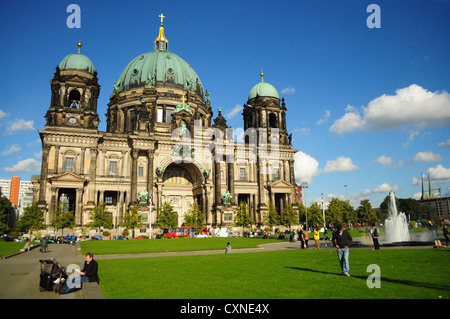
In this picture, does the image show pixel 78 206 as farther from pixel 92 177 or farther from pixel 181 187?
pixel 181 187

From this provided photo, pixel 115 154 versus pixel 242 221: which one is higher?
pixel 115 154

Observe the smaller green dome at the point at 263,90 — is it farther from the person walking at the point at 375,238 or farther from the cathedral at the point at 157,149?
the person walking at the point at 375,238

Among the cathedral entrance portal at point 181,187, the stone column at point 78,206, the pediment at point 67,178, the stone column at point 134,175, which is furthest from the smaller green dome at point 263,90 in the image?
the stone column at point 78,206

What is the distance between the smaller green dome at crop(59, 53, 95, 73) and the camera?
58562 mm

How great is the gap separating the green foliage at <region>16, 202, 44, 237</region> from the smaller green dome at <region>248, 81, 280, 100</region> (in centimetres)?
4705

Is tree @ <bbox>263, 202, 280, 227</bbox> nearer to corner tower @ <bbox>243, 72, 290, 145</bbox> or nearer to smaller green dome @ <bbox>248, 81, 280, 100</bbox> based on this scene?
corner tower @ <bbox>243, 72, 290, 145</bbox>

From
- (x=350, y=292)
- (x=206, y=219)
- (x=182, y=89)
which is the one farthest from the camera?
(x=182, y=89)

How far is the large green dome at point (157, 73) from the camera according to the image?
234 feet

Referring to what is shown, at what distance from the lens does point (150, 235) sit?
49656 millimetres

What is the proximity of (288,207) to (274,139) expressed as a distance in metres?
14.9

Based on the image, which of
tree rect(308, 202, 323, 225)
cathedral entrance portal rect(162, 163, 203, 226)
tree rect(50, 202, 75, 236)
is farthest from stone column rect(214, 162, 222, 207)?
tree rect(50, 202, 75, 236)

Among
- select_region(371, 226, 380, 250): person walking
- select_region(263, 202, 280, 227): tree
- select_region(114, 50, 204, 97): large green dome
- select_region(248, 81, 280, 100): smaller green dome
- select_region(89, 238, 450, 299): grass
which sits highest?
select_region(114, 50, 204, 97): large green dome
